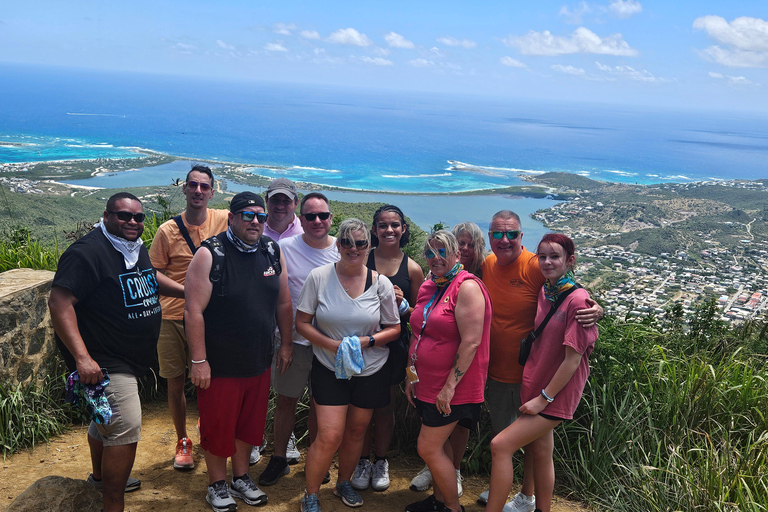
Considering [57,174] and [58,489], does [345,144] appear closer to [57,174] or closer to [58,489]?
[57,174]

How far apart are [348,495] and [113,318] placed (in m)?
1.94

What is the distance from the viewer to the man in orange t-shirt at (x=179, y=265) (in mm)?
4020

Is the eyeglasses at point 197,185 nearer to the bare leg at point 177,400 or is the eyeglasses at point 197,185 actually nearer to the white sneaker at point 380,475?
the bare leg at point 177,400

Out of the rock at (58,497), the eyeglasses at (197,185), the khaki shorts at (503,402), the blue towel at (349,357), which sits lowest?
the rock at (58,497)

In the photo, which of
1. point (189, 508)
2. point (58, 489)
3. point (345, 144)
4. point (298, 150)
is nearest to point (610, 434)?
point (189, 508)

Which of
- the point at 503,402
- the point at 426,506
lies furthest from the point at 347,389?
the point at 503,402

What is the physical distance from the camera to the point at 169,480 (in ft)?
13.3

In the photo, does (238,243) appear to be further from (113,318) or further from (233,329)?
(113,318)

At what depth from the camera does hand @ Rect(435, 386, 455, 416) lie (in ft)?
10.9

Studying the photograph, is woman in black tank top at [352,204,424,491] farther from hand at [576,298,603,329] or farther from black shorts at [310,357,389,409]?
hand at [576,298,603,329]

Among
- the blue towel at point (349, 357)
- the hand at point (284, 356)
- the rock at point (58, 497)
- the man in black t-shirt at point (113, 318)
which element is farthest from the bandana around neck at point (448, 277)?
the rock at point (58, 497)

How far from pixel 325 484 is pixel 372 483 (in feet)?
1.16

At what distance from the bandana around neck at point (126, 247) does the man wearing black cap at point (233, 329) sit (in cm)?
33

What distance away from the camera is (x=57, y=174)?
37875 millimetres
